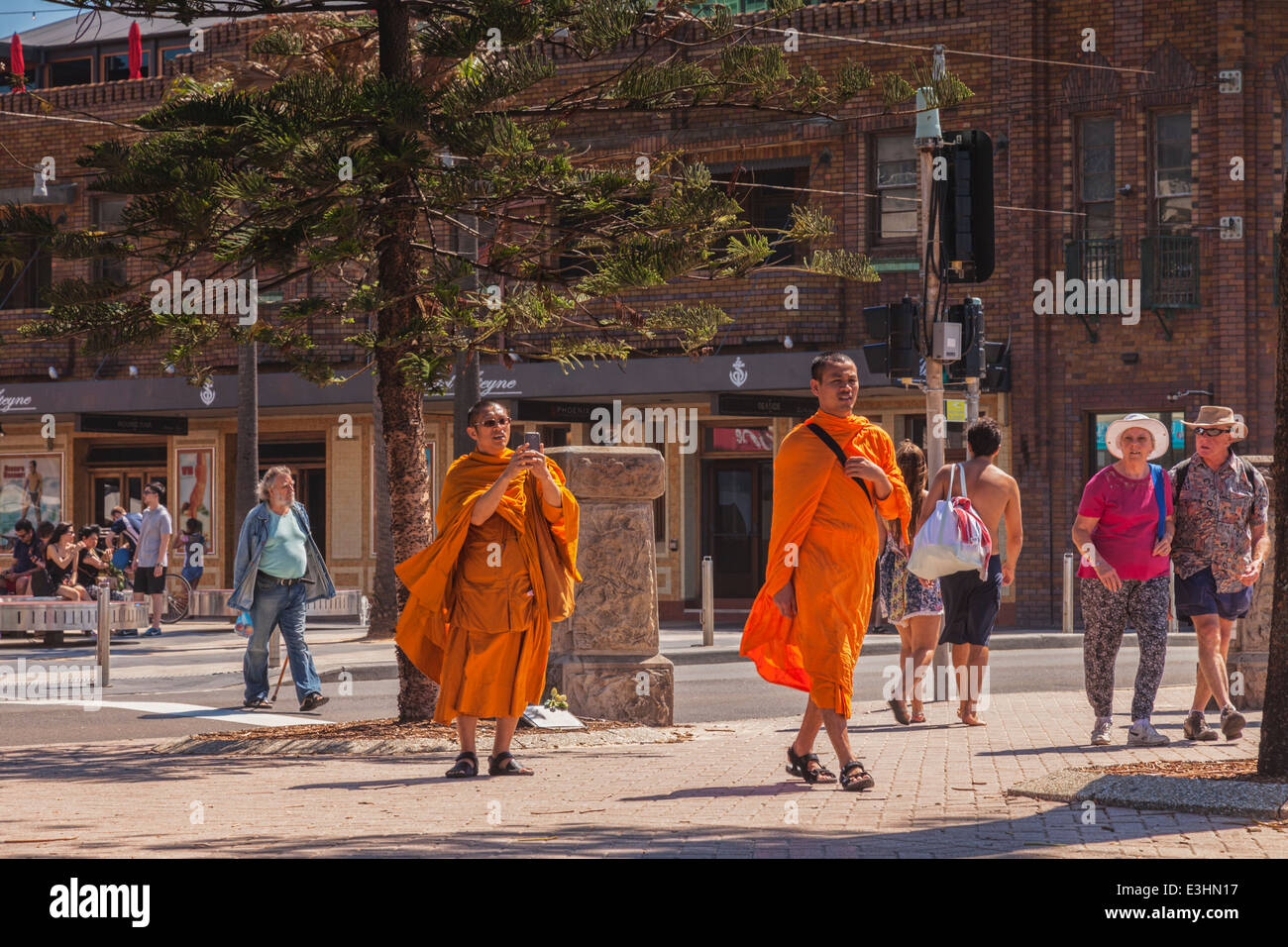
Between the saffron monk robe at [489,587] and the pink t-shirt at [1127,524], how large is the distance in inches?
124

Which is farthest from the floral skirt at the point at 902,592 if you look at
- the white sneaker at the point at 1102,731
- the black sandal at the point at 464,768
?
the black sandal at the point at 464,768

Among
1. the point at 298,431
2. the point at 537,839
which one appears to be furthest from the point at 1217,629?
the point at 298,431

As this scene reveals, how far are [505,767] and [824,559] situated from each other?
1900 mm

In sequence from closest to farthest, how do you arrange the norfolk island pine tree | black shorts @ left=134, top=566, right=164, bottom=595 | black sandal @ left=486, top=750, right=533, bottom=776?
black sandal @ left=486, top=750, right=533, bottom=776, the norfolk island pine tree, black shorts @ left=134, top=566, right=164, bottom=595

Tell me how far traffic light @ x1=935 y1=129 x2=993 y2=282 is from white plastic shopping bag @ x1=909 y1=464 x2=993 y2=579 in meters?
4.06

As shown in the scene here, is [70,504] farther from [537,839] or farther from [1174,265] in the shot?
[537,839]

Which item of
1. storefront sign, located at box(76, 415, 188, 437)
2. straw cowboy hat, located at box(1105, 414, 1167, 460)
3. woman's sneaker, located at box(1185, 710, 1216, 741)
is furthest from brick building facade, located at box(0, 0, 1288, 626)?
woman's sneaker, located at box(1185, 710, 1216, 741)

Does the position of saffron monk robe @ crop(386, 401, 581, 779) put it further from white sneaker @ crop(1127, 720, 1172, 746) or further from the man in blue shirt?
the man in blue shirt

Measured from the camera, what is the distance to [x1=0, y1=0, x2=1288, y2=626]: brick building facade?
2538cm

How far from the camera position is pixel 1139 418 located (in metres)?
10.7

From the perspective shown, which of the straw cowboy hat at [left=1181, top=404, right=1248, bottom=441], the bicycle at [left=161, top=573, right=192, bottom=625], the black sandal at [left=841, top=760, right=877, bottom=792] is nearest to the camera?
the black sandal at [left=841, top=760, right=877, bottom=792]

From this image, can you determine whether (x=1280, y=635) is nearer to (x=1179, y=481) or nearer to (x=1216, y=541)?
(x=1216, y=541)

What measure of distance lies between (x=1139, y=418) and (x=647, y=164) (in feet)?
10.7

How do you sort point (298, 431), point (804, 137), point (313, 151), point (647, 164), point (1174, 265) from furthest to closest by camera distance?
point (298, 431)
point (804, 137)
point (1174, 265)
point (647, 164)
point (313, 151)
